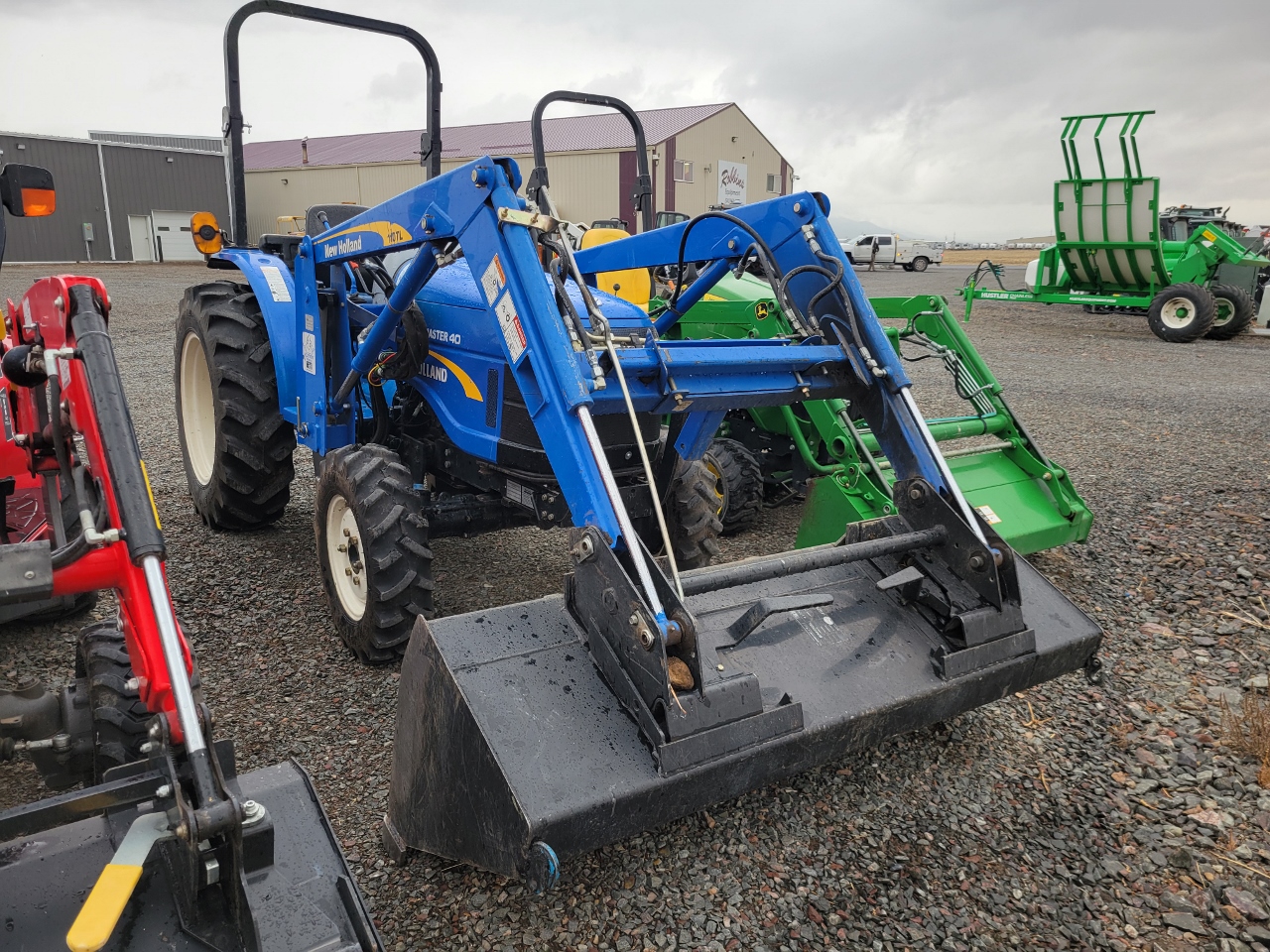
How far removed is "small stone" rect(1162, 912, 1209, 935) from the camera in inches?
83.3

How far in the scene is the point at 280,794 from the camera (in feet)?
5.54

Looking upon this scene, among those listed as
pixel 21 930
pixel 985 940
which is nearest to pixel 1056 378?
pixel 985 940

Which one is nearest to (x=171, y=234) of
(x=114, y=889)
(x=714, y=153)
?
(x=714, y=153)

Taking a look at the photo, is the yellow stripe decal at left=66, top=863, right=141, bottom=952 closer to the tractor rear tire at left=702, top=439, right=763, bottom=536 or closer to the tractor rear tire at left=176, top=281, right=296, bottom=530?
the tractor rear tire at left=176, top=281, right=296, bottom=530

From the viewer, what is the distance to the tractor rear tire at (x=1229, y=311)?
44.5 ft

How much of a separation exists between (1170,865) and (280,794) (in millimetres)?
2201

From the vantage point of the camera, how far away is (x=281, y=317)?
12.9 ft

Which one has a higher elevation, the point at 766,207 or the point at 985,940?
the point at 766,207

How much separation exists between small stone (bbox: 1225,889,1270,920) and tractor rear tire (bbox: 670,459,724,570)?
2054 millimetres

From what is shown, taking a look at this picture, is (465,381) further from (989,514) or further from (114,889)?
(989,514)

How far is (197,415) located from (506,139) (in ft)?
91.7

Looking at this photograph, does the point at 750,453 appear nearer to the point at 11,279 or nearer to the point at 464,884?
the point at 464,884

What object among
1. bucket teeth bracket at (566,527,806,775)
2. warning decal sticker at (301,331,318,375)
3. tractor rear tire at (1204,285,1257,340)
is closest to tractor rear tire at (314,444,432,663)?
warning decal sticker at (301,331,318,375)

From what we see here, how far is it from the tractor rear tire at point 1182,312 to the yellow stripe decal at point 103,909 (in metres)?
15.2
